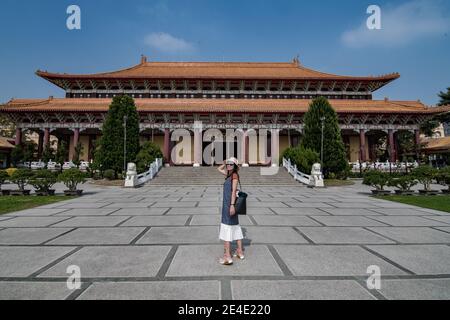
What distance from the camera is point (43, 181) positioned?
10438mm

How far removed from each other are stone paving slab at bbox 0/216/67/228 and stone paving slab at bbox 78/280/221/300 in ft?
12.8

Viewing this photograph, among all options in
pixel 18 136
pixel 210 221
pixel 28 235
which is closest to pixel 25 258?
pixel 28 235

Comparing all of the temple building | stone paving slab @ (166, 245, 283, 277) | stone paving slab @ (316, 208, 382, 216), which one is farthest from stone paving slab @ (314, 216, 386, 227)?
the temple building

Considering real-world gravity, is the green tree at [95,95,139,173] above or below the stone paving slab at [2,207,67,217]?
above

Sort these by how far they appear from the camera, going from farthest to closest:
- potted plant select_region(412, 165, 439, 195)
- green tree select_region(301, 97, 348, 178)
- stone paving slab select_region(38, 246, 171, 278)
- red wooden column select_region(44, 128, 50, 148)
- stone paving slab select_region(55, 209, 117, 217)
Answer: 1. red wooden column select_region(44, 128, 50, 148)
2. green tree select_region(301, 97, 348, 178)
3. potted plant select_region(412, 165, 439, 195)
4. stone paving slab select_region(55, 209, 117, 217)
5. stone paving slab select_region(38, 246, 171, 278)

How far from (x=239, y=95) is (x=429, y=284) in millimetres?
27437

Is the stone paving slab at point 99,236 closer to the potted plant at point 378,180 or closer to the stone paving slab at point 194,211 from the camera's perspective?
the stone paving slab at point 194,211

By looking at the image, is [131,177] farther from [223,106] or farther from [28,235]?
[223,106]

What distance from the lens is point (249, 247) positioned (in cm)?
383

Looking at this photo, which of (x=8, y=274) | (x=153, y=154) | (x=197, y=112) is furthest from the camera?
(x=197, y=112)

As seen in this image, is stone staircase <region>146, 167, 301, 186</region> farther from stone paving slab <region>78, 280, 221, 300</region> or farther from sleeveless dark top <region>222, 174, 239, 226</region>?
stone paving slab <region>78, 280, 221, 300</region>

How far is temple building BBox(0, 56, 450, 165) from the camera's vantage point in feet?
78.0
